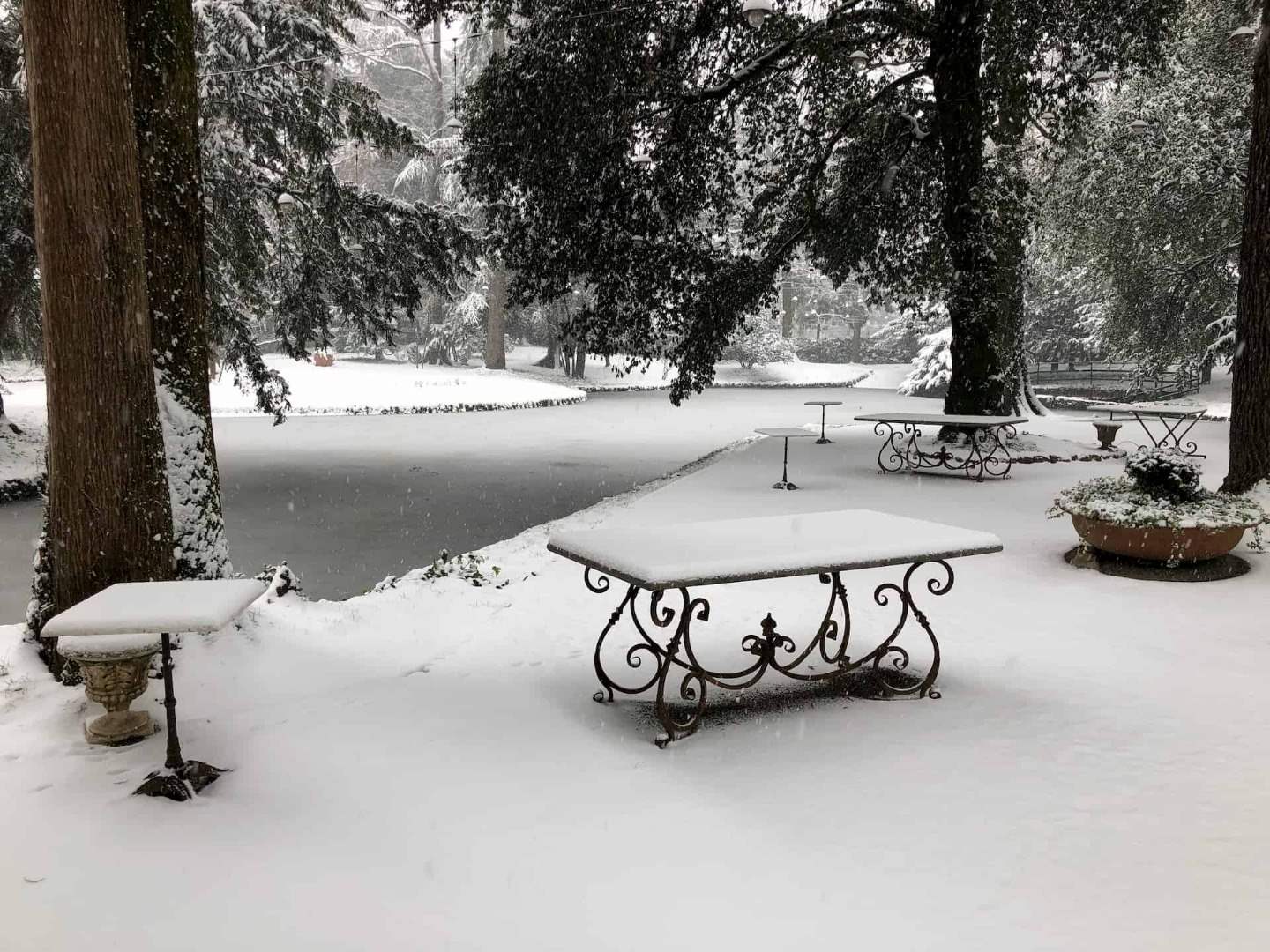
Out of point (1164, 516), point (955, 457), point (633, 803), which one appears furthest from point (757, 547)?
point (955, 457)

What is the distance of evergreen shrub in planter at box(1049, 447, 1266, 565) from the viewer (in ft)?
23.1

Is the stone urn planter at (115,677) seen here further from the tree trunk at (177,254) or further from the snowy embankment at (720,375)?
the snowy embankment at (720,375)

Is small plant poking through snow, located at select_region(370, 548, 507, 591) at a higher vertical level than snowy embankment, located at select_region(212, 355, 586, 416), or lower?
lower

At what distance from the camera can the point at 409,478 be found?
15328 millimetres

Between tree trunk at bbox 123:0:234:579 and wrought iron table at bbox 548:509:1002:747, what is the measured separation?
2111mm

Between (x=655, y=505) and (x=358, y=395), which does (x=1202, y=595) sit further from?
(x=358, y=395)

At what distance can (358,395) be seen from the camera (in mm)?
31062

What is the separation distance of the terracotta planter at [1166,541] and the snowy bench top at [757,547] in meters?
3.15

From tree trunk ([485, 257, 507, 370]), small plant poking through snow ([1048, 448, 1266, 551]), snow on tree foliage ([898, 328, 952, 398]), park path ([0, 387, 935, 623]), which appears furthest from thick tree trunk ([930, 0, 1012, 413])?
tree trunk ([485, 257, 507, 370])

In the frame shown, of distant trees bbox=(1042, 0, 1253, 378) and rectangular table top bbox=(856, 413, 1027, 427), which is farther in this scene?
distant trees bbox=(1042, 0, 1253, 378)

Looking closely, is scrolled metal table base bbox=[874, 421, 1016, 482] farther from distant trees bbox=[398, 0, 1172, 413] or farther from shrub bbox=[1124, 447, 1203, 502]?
shrub bbox=[1124, 447, 1203, 502]

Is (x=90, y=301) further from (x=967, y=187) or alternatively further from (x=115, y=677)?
(x=967, y=187)

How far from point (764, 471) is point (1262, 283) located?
274 inches

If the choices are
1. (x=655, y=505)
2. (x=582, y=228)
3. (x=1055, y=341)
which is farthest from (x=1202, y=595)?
(x=1055, y=341)
